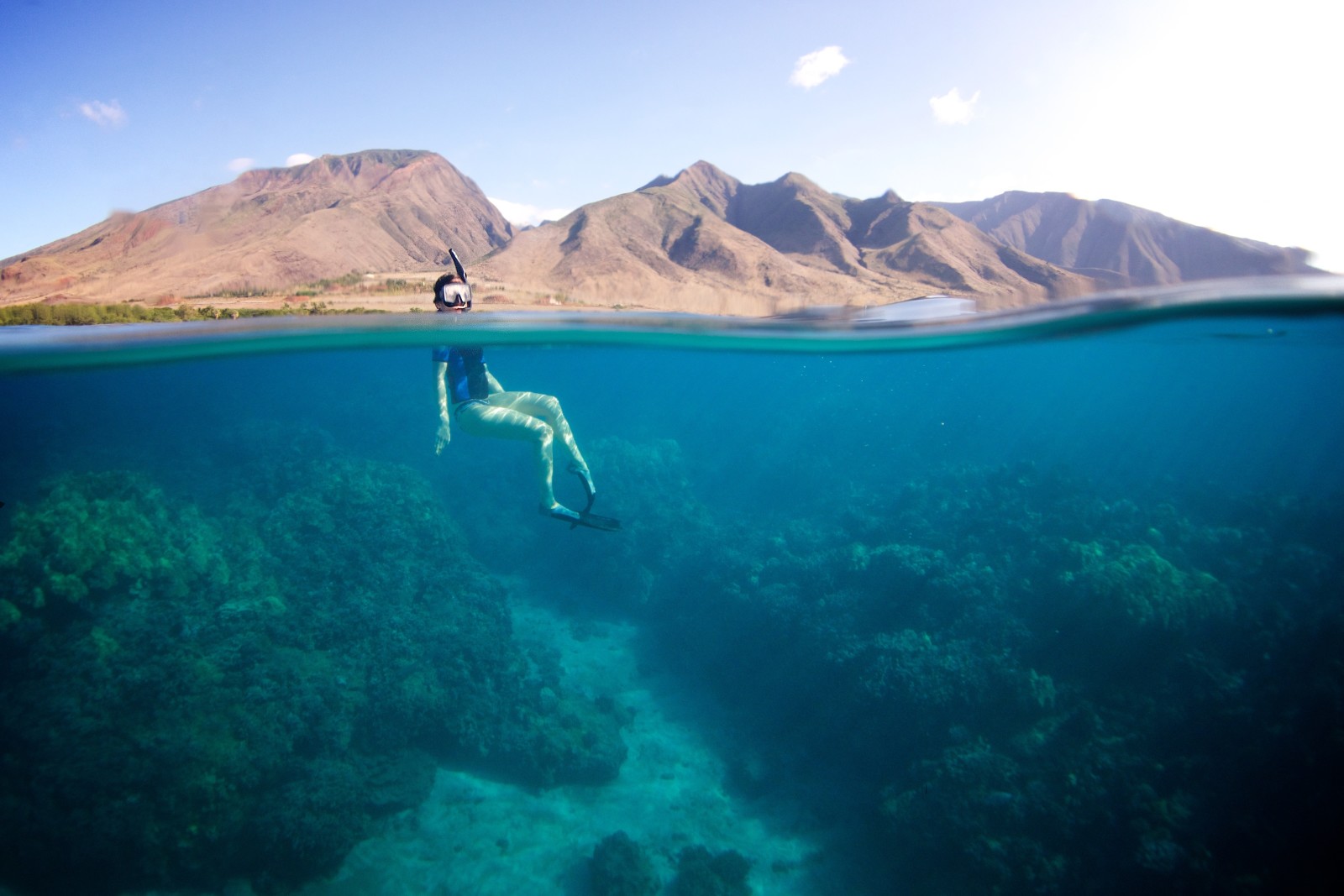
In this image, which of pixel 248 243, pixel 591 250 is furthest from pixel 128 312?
pixel 591 250

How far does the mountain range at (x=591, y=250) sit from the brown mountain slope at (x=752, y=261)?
4cm

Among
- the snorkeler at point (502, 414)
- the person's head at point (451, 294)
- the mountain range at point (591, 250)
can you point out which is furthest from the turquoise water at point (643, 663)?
the person's head at point (451, 294)

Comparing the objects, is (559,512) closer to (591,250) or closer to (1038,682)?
(591,250)

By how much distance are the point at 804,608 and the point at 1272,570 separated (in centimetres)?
1020

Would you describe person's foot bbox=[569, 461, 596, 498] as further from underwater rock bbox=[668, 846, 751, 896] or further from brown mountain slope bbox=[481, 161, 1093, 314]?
underwater rock bbox=[668, 846, 751, 896]

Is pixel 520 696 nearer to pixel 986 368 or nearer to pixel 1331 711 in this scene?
pixel 1331 711

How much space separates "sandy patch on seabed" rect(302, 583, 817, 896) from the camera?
7.03m

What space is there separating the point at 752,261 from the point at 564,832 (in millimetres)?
9943

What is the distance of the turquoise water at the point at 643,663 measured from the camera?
6496 mm

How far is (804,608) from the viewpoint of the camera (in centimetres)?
1066

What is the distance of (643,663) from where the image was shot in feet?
38.2

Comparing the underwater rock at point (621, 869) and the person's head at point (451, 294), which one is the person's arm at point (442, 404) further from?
the underwater rock at point (621, 869)

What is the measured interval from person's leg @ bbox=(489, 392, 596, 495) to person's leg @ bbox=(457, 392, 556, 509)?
0.31 feet

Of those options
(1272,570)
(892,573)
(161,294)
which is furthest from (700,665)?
(1272,570)
